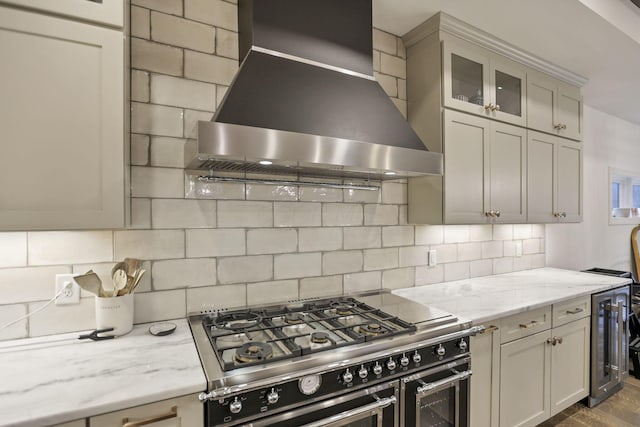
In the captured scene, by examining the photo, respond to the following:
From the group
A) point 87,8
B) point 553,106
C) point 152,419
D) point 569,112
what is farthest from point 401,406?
point 569,112

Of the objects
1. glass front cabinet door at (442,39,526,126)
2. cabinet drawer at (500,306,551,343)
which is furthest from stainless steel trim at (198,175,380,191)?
cabinet drawer at (500,306,551,343)

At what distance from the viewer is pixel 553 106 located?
2562 mm

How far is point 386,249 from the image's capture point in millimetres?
2148

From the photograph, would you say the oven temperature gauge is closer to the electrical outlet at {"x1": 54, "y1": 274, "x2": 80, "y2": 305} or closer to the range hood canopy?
the range hood canopy

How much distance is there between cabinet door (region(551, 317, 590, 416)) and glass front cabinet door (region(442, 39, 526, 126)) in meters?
1.49

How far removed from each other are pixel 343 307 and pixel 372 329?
34 centimetres

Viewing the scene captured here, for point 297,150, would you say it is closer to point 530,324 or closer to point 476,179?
point 476,179

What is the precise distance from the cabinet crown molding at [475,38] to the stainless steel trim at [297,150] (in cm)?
98

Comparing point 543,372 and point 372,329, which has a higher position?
point 372,329

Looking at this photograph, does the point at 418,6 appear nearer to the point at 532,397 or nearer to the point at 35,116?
the point at 35,116

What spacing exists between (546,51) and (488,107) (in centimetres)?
74

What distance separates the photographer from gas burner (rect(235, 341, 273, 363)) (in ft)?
3.67

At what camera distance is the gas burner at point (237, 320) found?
4.73 ft

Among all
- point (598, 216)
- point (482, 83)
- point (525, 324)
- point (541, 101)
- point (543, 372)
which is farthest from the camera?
point (598, 216)
